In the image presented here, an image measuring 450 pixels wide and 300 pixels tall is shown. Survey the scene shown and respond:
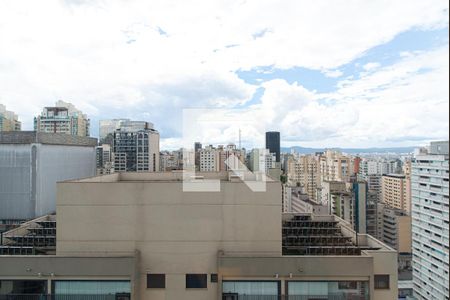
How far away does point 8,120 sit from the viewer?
3422cm

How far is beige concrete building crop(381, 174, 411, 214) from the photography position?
3372 cm

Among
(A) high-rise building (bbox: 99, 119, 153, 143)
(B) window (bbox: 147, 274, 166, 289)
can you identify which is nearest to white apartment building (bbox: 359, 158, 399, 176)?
(A) high-rise building (bbox: 99, 119, 153, 143)

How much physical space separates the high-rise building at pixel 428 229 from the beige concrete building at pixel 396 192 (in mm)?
14406

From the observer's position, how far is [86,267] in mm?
4312

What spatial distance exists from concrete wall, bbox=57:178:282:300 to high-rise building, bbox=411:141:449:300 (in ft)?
53.0

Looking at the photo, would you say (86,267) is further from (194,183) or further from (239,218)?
(239,218)

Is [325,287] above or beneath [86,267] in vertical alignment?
beneath

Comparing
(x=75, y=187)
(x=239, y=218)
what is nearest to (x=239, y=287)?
(x=239, y=218)

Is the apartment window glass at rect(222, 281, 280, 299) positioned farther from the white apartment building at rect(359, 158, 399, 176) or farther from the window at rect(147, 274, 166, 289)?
the white apartment building at rect(359, 158, 399, 176)

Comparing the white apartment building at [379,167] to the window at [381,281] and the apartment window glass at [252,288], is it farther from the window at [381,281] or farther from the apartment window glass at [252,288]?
the apartment window glass at [252,288]

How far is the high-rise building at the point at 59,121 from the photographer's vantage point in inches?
1497

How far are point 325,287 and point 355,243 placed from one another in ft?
4.52

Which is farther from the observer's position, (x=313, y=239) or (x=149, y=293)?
(x=313, y=239)

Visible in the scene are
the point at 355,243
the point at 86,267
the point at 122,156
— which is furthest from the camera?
the point at 122,156
